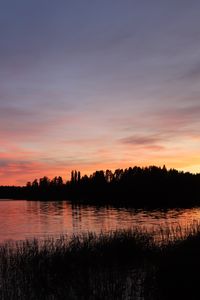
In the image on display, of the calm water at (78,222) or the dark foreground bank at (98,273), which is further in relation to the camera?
the calm water at (78,222)

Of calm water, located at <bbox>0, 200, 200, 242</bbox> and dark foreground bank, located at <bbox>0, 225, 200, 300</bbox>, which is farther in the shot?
calm water, located at <bbox>0, 200, 200, 242</bbox>

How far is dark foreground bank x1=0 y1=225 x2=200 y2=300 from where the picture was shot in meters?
14.1

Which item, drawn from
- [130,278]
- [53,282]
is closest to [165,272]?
[130,278]

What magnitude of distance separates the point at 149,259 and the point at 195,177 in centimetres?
17416

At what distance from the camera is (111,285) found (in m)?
14.9

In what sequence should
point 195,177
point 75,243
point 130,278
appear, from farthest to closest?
point 195,177, point 75,243, point 130,278

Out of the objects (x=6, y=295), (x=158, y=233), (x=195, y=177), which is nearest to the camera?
(x=6, y=295)

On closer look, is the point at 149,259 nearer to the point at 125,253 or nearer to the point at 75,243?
the point at 125,253

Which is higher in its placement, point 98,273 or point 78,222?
point 98,273

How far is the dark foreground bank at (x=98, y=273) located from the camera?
46.4 feet

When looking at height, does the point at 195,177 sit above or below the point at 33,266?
above

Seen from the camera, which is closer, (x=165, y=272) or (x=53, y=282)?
(x=165, y=272)

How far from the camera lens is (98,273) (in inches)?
658

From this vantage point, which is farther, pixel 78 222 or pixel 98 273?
pixel 78 222
